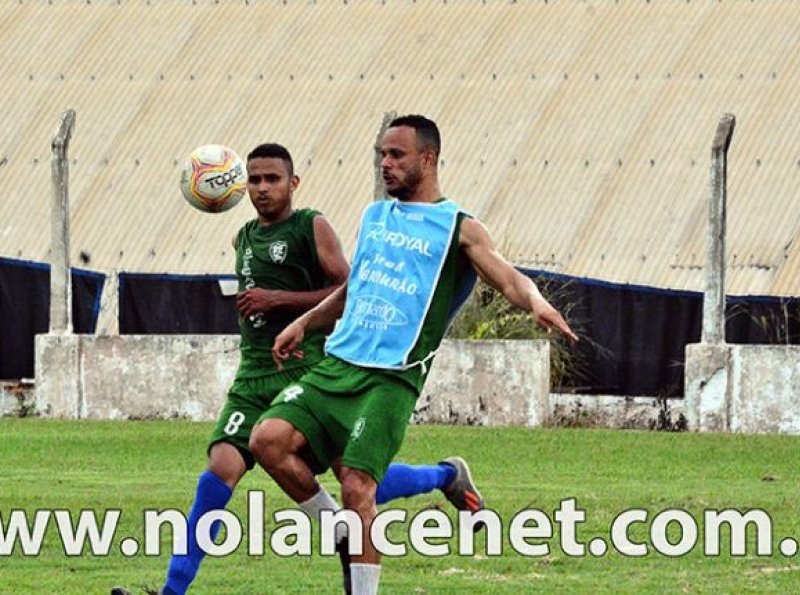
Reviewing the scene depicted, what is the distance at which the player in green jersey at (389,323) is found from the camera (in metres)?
9.58

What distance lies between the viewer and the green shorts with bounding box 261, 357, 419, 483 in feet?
31.0

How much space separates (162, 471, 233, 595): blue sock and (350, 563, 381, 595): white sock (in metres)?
0.99

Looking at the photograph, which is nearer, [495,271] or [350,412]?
[495,271]

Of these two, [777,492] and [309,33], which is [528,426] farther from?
[309,33]

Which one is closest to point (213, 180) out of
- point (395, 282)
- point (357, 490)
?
point (395, 282)

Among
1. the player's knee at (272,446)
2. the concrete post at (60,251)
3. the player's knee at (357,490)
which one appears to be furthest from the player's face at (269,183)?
the concrete post at (60,251)

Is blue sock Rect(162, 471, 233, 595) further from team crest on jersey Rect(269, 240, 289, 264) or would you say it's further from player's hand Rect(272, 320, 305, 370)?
team crest on jersey Rect(269, 240, 289, 264)

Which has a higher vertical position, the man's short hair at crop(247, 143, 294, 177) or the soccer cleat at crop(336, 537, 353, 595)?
the man's short hair at crop(247, 143, 294, 177)

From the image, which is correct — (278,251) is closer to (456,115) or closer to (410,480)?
(410,480)

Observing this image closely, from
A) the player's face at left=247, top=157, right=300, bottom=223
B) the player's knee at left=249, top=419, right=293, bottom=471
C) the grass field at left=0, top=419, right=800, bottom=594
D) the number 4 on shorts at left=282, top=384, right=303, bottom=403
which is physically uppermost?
the player's face at left=247, top=157, right=300, bottom=223

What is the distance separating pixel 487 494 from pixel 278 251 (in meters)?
4.42

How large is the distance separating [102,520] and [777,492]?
183 inches

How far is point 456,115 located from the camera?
28.7 meters

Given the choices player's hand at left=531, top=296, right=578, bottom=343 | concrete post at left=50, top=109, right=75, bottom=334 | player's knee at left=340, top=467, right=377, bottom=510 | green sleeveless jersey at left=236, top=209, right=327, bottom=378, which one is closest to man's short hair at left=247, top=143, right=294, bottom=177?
green sleeveless jersey at left=236, top=209, right=327, bottom=378
